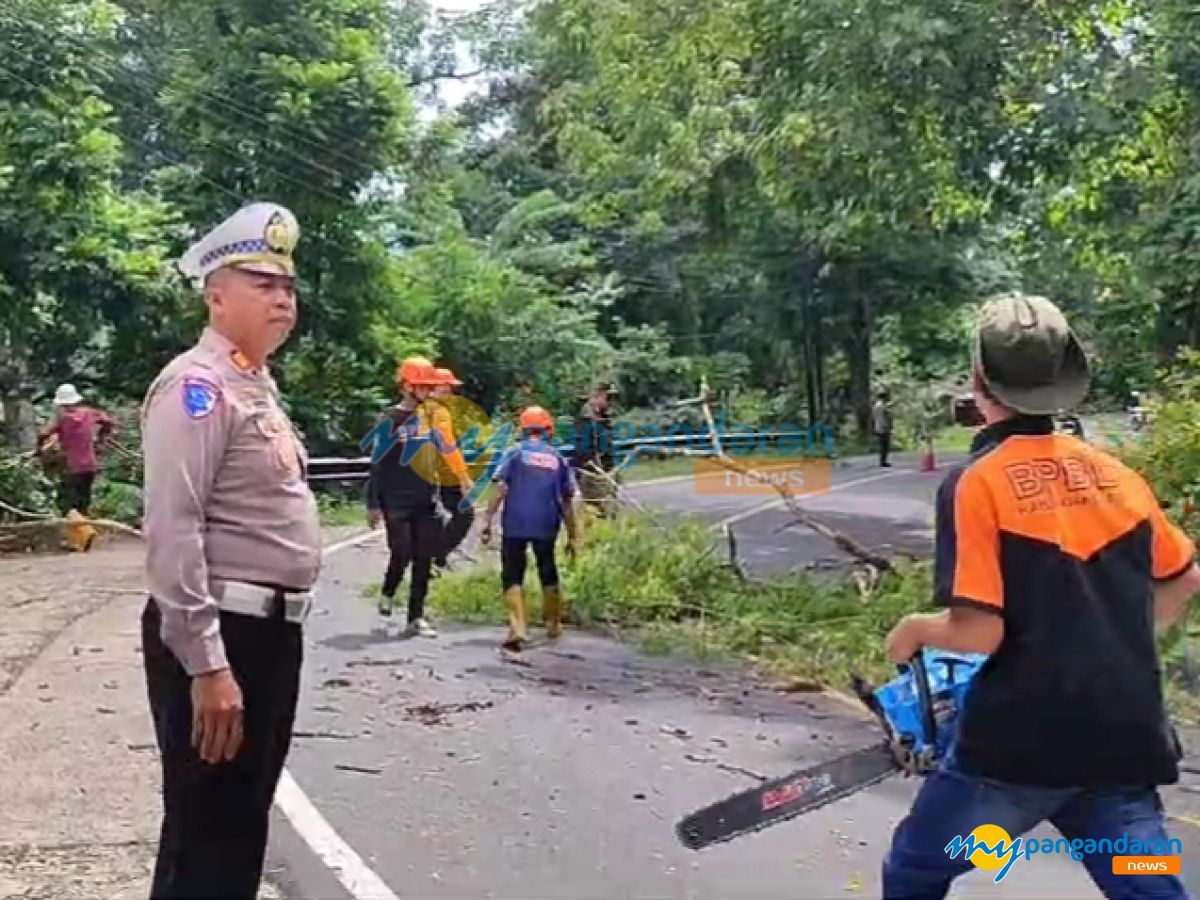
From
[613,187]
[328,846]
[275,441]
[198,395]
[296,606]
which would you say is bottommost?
[328,846]

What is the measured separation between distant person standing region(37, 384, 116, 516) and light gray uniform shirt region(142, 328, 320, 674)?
1527cm

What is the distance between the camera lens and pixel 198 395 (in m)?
3.40

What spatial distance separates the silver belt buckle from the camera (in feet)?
11.7

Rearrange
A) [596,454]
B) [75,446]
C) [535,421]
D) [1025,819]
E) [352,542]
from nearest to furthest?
[1025,819] → [535,421] → [596,454] → [352,542] → [75,446]

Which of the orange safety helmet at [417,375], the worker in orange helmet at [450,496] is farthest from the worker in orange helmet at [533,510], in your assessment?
the orange safety helmet at [417,375]

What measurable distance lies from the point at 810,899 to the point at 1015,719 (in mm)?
2166

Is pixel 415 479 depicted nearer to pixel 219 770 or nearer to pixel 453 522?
pixel 453 522

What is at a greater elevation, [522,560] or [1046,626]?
[1046,626]

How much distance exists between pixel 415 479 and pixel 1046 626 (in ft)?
27.2

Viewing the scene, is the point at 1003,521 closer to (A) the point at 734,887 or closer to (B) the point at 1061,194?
(A) the point at 734,887

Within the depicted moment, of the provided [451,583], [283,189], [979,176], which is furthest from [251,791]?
[283,189]

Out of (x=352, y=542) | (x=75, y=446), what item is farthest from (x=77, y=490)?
(x=352, y=542)

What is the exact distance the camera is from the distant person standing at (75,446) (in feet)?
59.1

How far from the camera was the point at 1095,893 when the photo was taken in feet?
16.8
